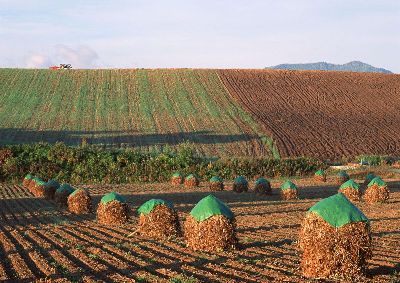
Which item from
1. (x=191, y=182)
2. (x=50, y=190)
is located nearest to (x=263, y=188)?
(x=191, y=182)

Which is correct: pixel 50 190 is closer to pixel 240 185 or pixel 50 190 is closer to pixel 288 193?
pixel 240 185

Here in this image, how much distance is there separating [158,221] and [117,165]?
28958 mm

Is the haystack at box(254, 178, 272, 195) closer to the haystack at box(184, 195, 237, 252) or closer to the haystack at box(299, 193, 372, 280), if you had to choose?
the haystack at box(184, 195, 237, 252)

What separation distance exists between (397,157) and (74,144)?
28410mm

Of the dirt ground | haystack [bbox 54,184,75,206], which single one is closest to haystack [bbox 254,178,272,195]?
the dirt ground

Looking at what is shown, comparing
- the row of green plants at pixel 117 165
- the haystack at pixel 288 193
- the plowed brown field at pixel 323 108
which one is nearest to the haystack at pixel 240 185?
the haystack at pixel 288 193

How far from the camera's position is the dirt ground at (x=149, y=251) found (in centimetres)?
1282

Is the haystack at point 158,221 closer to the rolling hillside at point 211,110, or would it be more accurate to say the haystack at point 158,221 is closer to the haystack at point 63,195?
the haystack at point 63,195

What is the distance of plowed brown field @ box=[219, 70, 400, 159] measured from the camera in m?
57.2

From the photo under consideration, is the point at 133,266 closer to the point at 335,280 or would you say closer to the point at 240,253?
the point at 240,253

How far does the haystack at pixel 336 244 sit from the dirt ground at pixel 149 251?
1.23 ft

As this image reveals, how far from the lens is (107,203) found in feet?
73.4

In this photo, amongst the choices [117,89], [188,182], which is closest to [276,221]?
[188,182]

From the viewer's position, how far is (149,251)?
→ 15.8 metres
